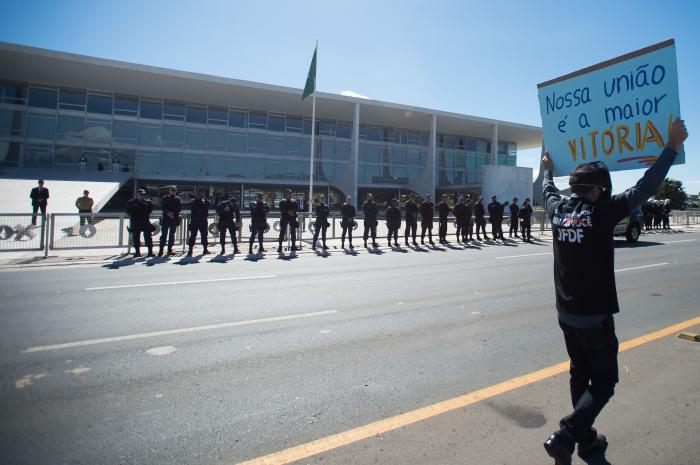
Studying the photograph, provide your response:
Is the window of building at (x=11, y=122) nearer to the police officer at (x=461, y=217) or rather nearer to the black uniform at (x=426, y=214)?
the black uniform at (x=426, y=214)

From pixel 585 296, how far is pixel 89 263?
1089cm

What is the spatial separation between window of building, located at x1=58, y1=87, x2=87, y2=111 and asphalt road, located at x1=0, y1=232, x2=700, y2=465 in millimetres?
30871

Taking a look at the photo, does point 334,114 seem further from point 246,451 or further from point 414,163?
point 246,451

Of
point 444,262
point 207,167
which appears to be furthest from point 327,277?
point 207,167

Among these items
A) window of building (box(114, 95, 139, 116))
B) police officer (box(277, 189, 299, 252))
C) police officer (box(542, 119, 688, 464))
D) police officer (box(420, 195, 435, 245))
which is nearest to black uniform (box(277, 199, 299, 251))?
police officer (box(277, 189, 299, 252))

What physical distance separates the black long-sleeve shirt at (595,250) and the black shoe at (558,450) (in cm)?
66

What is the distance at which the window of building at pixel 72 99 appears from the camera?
32250mm

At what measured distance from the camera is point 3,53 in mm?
26391

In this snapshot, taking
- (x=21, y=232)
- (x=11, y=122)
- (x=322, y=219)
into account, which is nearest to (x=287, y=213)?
(x=322, y=219)

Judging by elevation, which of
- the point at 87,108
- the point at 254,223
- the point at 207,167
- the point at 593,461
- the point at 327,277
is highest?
the point at 87,108

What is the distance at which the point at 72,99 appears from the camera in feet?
107

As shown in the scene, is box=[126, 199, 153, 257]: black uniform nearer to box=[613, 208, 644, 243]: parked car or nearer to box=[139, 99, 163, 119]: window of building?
box=[613, 208, 644, 243]: parked car

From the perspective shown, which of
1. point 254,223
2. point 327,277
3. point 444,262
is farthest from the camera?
point 254,223

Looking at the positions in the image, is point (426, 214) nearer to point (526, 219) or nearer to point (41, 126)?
point (526, 219)
